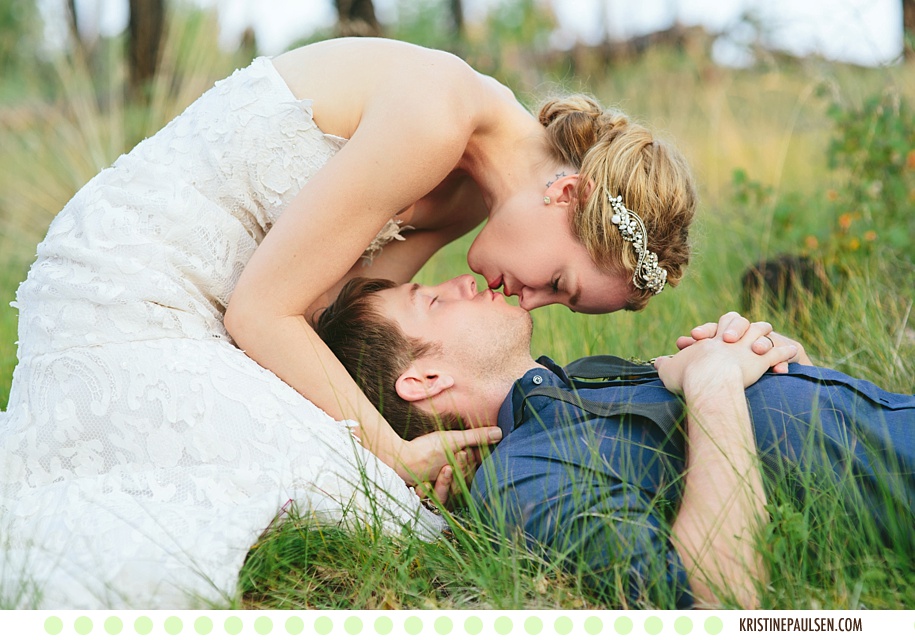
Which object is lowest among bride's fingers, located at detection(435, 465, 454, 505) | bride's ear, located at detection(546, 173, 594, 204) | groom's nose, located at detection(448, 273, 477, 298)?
bride's fingers, located at detection(435, 465, 454, 505)

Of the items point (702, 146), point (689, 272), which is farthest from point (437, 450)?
point (702, 146)

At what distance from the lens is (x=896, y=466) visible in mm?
2303

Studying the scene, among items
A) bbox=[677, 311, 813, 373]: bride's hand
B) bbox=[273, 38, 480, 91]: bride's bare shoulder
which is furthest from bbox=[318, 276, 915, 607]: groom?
bbox=[273, 38, 480, 91]: bride's bare shoulder

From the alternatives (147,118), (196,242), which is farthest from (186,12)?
(196,242)

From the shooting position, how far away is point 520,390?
276 cm

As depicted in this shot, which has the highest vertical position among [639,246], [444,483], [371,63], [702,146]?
[371,63]

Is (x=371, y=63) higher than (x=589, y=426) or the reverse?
higher

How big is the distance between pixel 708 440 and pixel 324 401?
46.3 inches

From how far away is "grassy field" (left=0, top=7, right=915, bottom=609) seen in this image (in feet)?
7.13

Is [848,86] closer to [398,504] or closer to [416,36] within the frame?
[398,504]

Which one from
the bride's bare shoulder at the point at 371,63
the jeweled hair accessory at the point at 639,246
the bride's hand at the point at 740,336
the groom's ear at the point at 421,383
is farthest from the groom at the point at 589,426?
the bride's bare shoulder at the point at 371,63

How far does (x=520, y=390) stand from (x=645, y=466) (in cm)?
48

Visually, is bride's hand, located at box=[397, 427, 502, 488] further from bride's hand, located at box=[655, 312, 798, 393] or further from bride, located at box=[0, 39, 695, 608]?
bride's hand, located at box=[655, 312, 798, 393]
